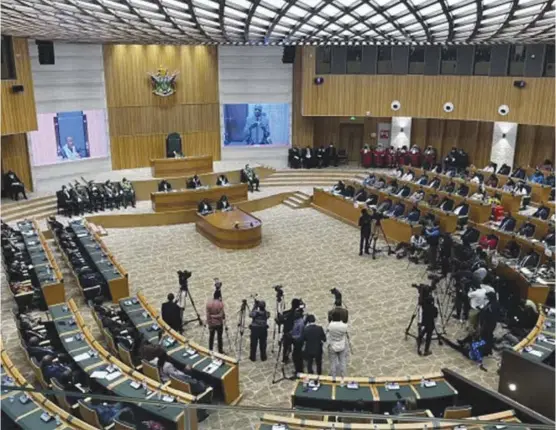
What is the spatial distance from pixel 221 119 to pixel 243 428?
66.1 ft

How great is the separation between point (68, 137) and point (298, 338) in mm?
17885

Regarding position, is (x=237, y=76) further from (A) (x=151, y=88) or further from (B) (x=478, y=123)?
(B) (x=478, y=123)

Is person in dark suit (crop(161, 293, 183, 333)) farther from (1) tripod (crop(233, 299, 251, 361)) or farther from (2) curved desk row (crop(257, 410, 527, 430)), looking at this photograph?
(2) curved desk row (crop(257, 410, 527, 430))

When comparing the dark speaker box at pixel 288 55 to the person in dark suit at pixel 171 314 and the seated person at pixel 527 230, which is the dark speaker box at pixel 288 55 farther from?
the person in dark suit at pixel 171 314

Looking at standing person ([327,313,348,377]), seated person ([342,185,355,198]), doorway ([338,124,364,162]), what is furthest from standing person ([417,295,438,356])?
doorway ([338,124,364,162])

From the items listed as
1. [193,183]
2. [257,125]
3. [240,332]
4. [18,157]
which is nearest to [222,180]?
[193,183]

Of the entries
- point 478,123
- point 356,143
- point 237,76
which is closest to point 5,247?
point 237,76

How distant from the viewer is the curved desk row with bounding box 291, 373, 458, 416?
7.81m

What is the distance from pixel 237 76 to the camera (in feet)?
86.0

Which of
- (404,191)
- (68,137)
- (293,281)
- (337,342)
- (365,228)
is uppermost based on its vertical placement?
(68,137)

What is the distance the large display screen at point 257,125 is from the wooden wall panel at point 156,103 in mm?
768

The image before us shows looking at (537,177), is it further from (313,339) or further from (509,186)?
(313,339)

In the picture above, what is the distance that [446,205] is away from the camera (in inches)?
703

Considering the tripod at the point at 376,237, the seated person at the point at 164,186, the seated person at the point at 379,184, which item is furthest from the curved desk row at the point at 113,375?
the seated person at the point at 379,184
